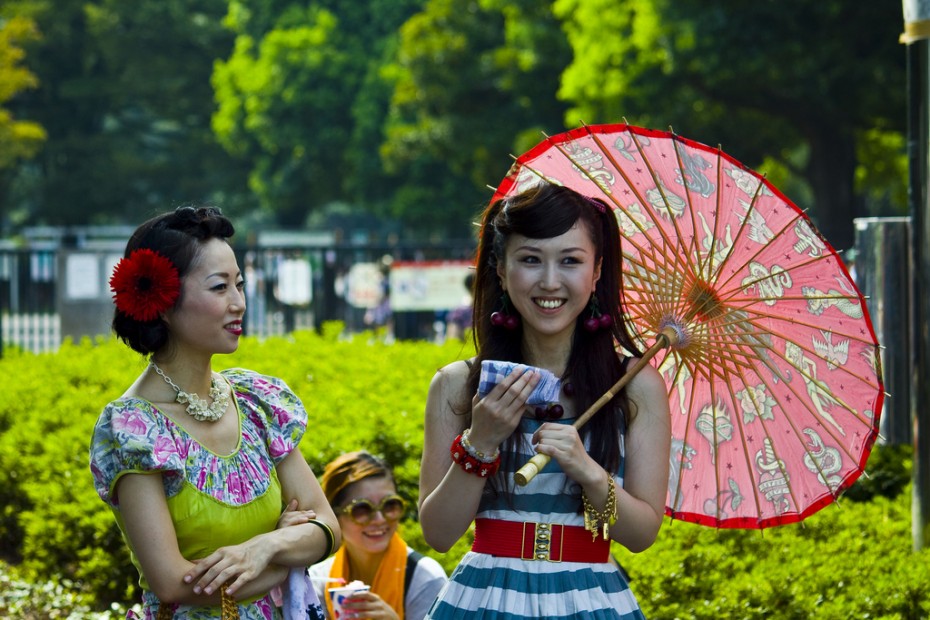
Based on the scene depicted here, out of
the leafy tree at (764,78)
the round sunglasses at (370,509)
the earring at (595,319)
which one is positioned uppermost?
the leafy tree at (764,78)

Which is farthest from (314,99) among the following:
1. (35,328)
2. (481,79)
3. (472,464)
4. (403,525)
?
(472,464)

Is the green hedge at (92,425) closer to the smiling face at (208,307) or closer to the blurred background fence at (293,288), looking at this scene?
the smiling face at (208,307)

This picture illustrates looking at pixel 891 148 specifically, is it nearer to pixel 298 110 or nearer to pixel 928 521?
pixel 298 110

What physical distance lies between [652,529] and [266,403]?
3.21ft

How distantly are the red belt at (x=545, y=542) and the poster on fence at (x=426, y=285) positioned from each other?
1414cm

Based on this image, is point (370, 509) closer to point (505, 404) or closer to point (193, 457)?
point (193, 457)

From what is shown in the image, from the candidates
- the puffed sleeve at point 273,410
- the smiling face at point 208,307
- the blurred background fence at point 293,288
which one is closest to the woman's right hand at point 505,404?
the puffed sleeve at point 273,410

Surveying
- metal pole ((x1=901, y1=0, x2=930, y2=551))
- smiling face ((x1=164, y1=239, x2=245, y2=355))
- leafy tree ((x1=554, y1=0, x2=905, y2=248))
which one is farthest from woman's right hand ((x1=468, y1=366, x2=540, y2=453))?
leafy tree ((x1=554, y1=0, x2=905, y2=248))

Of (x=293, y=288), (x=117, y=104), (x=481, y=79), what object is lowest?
(x=293, y=288)

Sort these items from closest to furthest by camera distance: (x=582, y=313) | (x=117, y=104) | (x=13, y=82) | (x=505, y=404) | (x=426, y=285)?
1. (x=505, y=404)
2. (x=582, y=313)
3. (x=426, y=285)
4. (x=13, y=82)
5. (x=117, y=104)

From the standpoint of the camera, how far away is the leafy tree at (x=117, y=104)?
44.8 meters

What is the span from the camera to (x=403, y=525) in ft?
A: 18.0

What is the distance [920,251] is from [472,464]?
2.93 m

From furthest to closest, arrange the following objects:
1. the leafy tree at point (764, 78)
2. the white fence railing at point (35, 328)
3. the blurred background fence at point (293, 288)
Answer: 1. the leafy tree at point (764, 78)
2. the white fence railing at point (35, 328)
3. the blurred background fence at point (293, 288)
